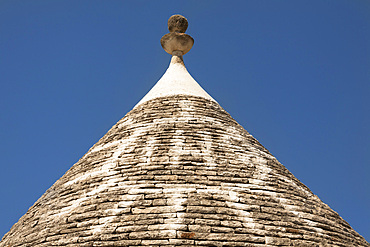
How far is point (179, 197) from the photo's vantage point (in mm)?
5648

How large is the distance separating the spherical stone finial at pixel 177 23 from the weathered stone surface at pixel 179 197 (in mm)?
2733

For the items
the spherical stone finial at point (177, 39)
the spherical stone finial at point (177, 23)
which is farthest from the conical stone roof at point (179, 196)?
the spherical stone finial at point (177, 23)


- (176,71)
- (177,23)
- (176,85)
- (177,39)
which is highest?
(177,23)

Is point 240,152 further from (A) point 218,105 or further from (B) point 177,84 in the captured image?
(B) point 177,84

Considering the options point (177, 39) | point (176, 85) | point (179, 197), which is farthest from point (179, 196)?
point (177, 39)

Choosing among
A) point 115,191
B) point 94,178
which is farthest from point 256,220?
point 94,178

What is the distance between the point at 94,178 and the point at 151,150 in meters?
0.92

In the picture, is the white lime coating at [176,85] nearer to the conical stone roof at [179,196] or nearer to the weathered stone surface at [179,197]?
the conical stone roof at [179,196]

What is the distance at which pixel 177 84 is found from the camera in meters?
8.74

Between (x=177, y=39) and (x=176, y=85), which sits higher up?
(x=177, y=39)

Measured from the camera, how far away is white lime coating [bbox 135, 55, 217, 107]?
8.48 meters

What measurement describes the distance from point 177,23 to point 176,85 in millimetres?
1820

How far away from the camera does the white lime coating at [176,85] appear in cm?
848

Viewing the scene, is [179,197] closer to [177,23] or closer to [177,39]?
[177,39]
